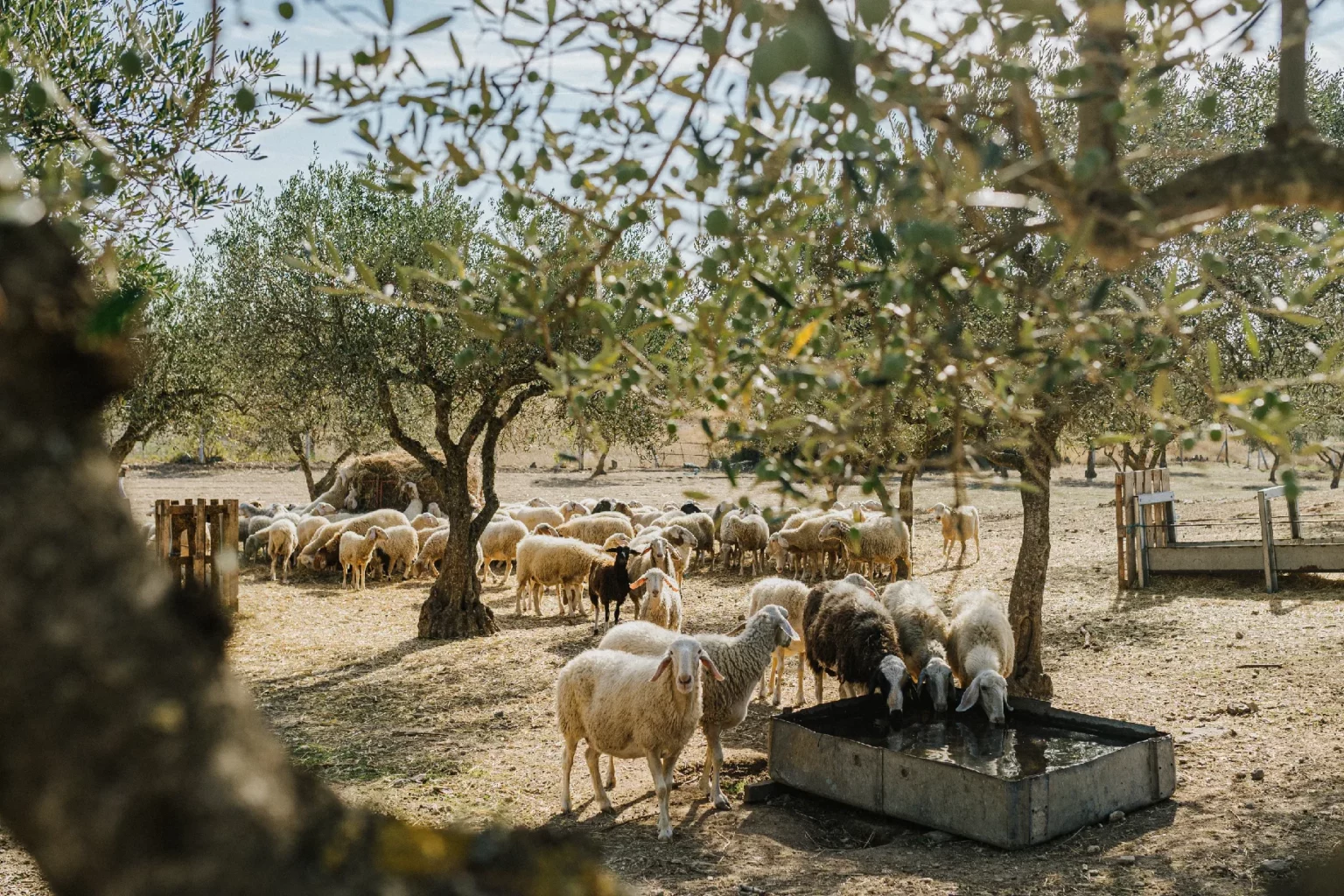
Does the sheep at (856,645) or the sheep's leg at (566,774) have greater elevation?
the sheep at (856,645)

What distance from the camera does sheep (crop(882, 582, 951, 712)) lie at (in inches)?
341

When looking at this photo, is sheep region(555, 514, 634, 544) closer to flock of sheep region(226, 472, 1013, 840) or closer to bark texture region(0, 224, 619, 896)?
flock of sheep region(226, 472, 1013, 840)

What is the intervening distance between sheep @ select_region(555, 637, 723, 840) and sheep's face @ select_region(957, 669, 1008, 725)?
2.16m

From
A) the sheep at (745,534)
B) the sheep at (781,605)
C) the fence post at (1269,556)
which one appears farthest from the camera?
the sheep at (745,534)

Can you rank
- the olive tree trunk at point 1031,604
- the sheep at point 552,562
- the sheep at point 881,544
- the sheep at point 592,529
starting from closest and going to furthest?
the olive tree trunk at point 1031,604
the sheep at point 552,562
the sheep at point 881,544
the sheep at point 592,529

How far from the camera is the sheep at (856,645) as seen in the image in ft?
28.2

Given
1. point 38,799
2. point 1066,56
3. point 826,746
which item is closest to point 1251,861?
point 826,746

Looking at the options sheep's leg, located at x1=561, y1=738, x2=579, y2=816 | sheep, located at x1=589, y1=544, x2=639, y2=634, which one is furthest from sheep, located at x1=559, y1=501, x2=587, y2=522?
sheep's leg, located at x1=561, y1=738, x2=579, y2=816

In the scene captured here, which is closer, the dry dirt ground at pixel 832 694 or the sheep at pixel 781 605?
the dry dirt ground at pixel 832 694

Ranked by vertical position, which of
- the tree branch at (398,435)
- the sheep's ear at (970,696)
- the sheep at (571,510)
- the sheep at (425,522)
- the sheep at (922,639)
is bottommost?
the sheep's ear at (970,696)

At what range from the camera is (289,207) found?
15859mm

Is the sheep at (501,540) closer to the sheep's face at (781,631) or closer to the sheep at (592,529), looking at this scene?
the sheep at (592,529)

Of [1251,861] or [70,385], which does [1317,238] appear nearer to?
[70,385]

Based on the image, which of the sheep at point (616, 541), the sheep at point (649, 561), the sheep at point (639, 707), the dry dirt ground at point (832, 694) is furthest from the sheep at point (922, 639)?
the sheep at point (616, 541)
